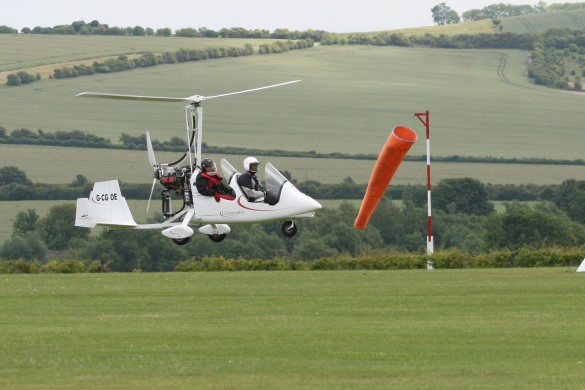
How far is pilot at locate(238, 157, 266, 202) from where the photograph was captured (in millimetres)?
29781

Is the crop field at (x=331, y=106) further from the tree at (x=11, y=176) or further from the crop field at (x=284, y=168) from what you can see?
the tree at (x=11, y=176)

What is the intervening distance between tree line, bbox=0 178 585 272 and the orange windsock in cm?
140

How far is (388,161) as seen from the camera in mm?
35125

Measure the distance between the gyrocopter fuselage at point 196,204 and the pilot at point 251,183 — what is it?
0.32ft

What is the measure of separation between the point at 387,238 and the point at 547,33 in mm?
83836

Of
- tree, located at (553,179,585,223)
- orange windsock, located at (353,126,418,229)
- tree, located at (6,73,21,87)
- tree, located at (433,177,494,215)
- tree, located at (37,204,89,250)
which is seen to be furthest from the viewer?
tree, located at (6,73,21,87)

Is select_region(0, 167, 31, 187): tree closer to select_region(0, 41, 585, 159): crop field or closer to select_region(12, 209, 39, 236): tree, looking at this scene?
select_region(12, 209, 39, 236): tree

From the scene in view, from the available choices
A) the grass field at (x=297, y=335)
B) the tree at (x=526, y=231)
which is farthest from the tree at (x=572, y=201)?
the grass field at (x=297, y=335)

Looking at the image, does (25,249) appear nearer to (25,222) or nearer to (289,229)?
(25,222)

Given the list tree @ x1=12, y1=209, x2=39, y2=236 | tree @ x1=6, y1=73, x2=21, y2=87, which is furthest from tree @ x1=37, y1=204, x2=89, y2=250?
tree @ x1=6, y1=73, x2=21, y2=87

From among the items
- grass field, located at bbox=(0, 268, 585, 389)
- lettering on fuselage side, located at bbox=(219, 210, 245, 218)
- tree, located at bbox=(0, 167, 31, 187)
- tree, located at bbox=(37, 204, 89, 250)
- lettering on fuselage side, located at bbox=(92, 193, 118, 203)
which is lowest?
tree, located at bbox=(0, 167, 31, 187)

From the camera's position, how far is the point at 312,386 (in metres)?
13.7

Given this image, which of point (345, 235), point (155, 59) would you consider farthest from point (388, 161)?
point (155, 59)

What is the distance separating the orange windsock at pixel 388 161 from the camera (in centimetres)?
3444
